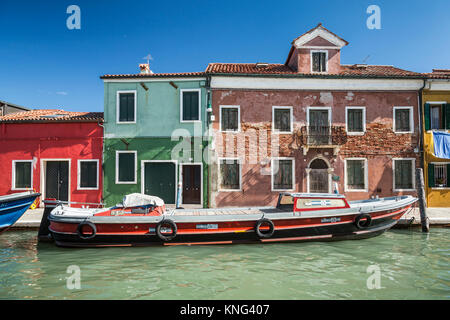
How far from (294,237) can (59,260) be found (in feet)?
21.4

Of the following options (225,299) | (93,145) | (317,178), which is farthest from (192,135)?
(225,299)

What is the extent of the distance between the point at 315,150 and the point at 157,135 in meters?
7.95

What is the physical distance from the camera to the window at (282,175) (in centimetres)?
1396

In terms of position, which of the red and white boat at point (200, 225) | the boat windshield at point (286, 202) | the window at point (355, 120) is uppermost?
the window at point (355, 120)

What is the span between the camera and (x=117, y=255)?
7605mm

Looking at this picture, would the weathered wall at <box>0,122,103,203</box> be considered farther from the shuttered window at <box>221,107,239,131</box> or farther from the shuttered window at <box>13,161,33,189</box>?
the shuttered window at <box>221,107,239,131</box>

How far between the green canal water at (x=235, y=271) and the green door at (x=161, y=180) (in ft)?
19.0

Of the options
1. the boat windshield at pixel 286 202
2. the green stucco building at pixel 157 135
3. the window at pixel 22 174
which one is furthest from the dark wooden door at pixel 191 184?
the window at pixel 22 174

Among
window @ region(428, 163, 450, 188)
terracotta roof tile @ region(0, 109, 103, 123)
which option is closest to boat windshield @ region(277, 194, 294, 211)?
window @ region(428, 163, 450, 188)

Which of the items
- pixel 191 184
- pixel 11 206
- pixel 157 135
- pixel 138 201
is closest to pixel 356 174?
pixel 191 184

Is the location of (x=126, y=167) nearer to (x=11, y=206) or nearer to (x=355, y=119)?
(x=11, y=206)

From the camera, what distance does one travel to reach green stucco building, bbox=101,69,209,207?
13.9m

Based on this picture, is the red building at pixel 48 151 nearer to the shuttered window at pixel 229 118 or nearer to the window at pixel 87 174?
the window at pixel 87 174
